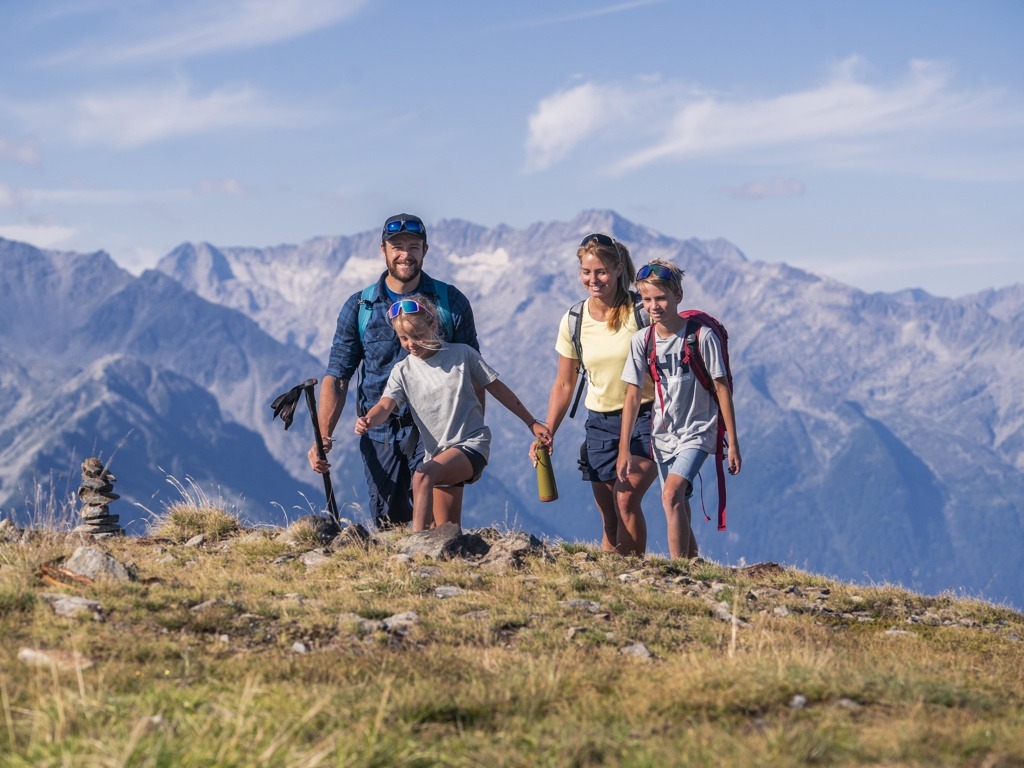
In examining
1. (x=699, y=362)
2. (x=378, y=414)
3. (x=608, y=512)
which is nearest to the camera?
(x=378, y=414)

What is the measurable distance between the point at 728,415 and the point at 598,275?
182 centimetres

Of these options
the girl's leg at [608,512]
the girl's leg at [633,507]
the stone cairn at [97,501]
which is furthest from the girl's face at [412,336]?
the stone cairn at [97,501]

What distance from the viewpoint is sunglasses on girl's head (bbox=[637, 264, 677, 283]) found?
1105 cm

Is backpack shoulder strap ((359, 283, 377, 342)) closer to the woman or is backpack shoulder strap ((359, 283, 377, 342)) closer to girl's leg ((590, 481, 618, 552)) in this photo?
the woman

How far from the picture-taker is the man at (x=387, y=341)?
11.5 metres

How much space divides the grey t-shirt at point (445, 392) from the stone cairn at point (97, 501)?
12.3ft

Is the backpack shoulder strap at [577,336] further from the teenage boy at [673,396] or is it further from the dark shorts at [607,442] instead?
the teenage boy at [673,396]

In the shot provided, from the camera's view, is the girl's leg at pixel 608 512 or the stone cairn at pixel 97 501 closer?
the girl's leg at pixel 608 512

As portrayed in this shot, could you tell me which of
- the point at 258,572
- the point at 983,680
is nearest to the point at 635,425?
the point at 258,572

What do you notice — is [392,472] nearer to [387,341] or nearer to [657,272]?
[387,341]

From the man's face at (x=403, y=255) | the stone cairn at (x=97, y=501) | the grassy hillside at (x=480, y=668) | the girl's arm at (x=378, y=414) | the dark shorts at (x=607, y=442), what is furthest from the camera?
the stone cairn at (x=97, y=501)

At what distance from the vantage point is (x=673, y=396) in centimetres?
1122

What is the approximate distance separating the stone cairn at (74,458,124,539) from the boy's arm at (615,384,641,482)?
17.7 feet

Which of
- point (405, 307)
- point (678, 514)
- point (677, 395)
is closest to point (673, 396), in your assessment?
point (677, 395)
